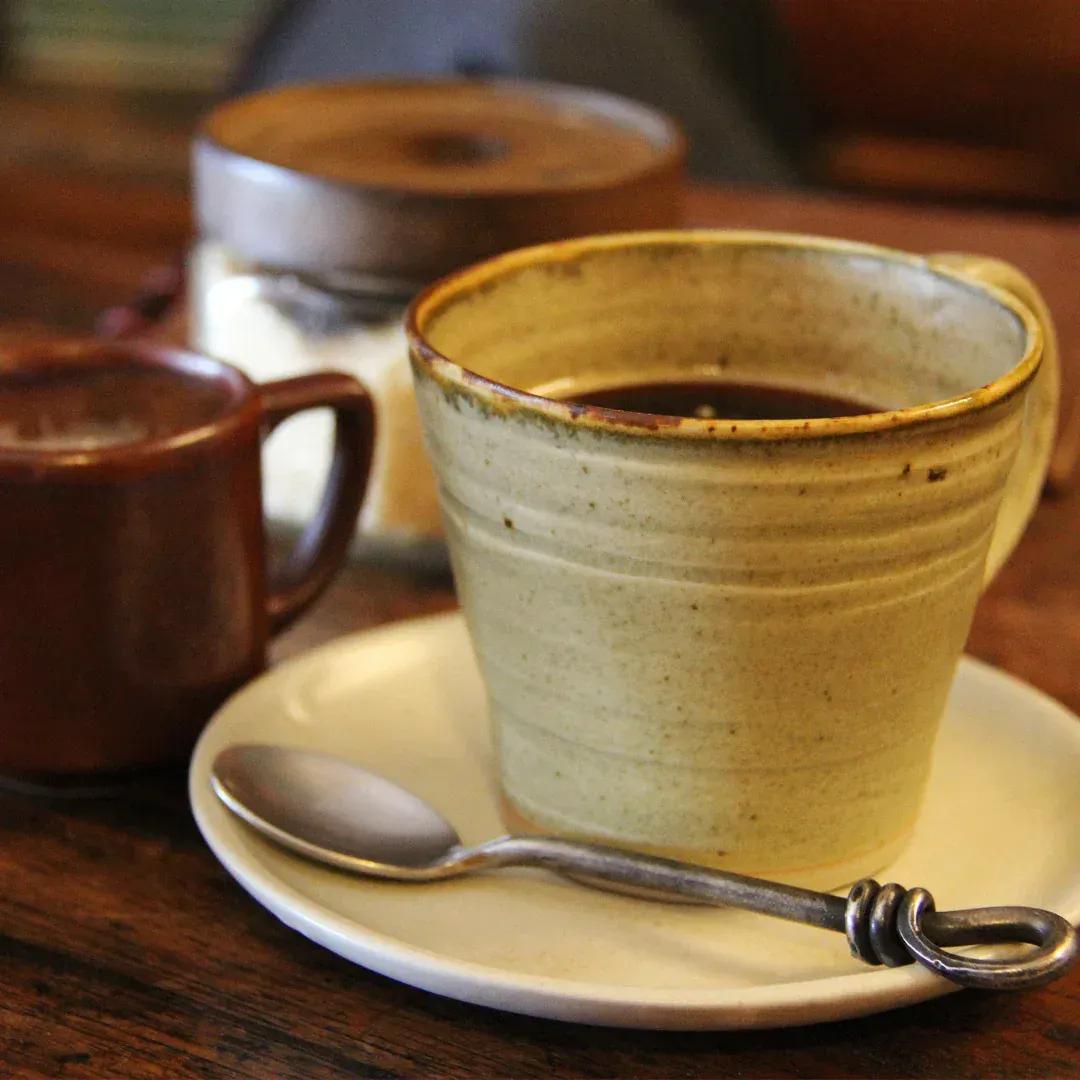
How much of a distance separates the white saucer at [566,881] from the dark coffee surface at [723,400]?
5.3 inches

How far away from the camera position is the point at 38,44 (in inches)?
132

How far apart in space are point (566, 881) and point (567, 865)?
0.02 m

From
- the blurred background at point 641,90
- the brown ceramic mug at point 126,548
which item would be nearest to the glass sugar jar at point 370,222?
the brown ceramic mug at point 126,548

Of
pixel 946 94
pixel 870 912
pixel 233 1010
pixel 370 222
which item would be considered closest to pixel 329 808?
pixel 233 1010

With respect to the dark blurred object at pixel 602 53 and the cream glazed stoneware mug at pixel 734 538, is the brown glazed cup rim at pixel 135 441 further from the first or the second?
the dark blurred object at pixel 602 53

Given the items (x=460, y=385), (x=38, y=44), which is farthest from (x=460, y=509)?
(x=38, y=44)

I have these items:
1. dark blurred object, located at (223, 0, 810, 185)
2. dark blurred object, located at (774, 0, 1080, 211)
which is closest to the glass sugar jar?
dark blurred object, located at (223, 0, 810, 185)

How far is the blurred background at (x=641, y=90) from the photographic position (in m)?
1.25

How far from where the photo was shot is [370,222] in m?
0.65

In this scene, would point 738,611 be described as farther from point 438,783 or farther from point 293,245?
point 293,245

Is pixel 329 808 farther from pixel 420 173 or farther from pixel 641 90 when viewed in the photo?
pixel 641 90

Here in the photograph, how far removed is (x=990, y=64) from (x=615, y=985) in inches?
78.0

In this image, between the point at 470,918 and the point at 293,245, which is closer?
the point at 470,918

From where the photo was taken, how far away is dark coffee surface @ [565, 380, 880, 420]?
53 centimetres
